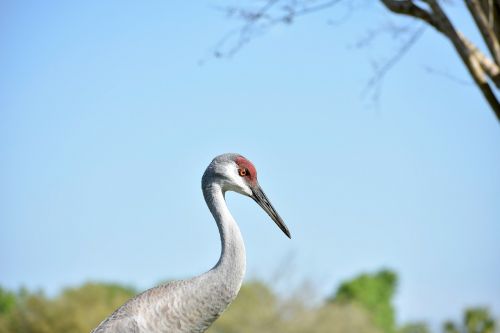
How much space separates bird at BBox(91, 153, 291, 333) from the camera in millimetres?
5633

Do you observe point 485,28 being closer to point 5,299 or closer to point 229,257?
point 229,257

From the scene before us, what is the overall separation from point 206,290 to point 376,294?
60568 mm

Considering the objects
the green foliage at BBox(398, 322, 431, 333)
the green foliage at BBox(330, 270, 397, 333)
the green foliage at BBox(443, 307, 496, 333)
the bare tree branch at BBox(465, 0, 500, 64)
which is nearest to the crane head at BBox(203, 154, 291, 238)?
the bare tree branch at BBox(465, 0, 500, 64)

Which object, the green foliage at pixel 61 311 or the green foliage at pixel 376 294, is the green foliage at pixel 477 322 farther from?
the green foliage at pixel 376 294

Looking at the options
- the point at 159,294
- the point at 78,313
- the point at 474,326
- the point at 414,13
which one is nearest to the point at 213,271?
the point at 159,294

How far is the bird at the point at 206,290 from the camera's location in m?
5.63

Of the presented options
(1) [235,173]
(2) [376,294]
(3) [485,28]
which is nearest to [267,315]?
(2) [376,294]

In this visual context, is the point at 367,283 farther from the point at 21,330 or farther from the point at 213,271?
the point at 213,271

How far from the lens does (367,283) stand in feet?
211

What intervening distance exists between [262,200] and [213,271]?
1.99 ft

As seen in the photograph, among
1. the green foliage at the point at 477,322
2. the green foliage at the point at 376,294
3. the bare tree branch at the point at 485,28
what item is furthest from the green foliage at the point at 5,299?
the bare tree branch at the point at 485,28

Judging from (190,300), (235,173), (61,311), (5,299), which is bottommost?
(190,300)

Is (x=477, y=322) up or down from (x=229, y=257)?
up

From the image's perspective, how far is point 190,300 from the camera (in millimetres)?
5676
